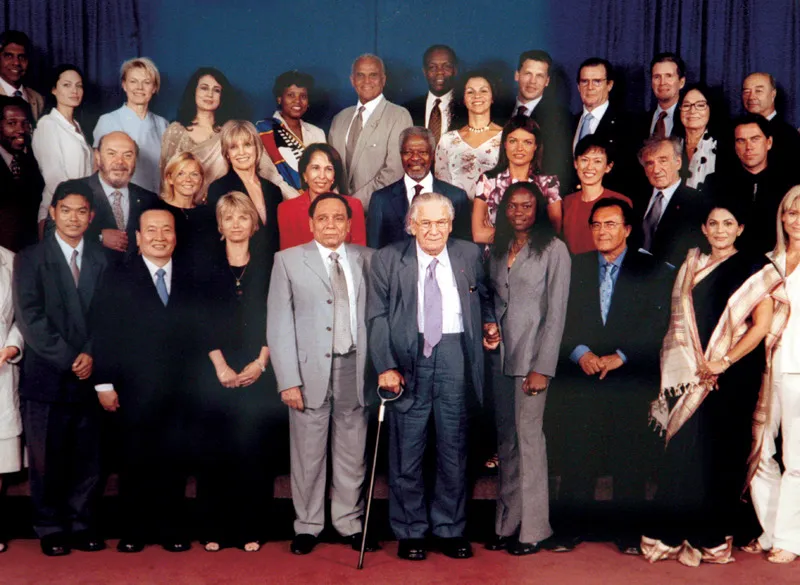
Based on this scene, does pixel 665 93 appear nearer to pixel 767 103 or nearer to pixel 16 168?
pixel 767 103

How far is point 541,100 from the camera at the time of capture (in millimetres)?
6434

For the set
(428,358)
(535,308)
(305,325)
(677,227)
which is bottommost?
(428,358)

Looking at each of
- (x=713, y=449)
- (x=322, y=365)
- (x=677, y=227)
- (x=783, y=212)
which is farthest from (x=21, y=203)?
(x=783, y=212)

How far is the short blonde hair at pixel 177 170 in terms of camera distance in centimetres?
631

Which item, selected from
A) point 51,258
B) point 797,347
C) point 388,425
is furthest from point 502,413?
point 51,258

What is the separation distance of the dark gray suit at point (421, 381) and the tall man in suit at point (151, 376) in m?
1.06

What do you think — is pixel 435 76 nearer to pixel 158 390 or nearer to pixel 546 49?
pixel 546 49

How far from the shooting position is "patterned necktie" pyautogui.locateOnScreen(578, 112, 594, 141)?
6387 millimetres

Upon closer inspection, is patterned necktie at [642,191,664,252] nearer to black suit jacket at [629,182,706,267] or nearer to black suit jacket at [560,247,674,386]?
black suit jacket at [629,182,706,267]

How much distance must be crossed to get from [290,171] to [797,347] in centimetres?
302

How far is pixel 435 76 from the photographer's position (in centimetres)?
647

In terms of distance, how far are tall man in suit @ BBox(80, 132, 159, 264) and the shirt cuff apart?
250 cm

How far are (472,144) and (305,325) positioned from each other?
1.48 m

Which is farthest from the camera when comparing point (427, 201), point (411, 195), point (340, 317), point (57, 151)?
point (57, 151)
